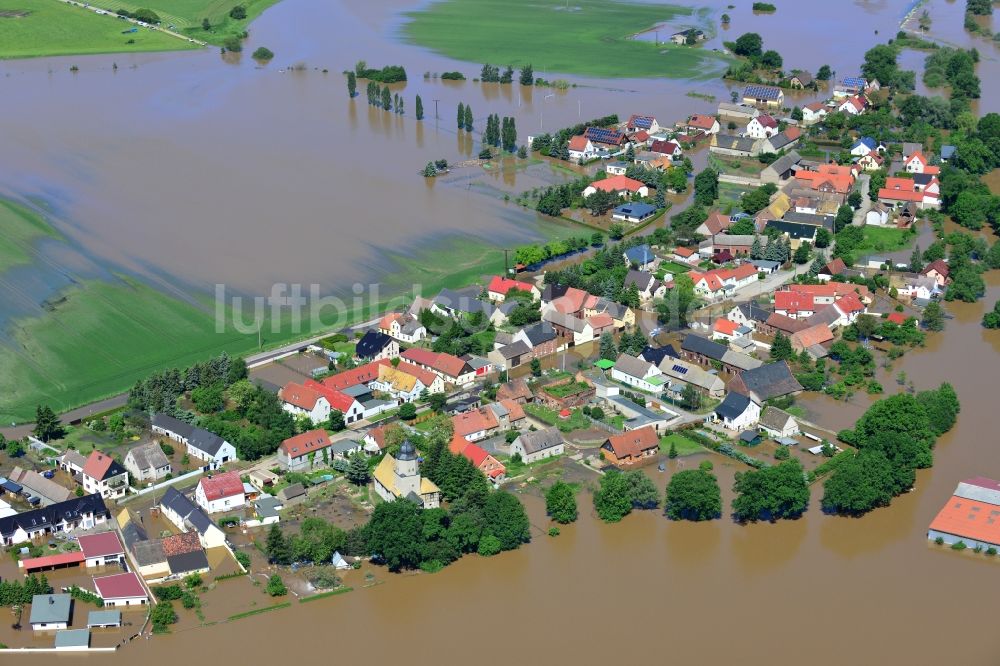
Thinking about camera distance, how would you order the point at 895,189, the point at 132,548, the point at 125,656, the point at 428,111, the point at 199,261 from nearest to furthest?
the point at 125,656 < the point at 132,548 < the point at 199,261 < the point at 895,189 < the point at 428,111

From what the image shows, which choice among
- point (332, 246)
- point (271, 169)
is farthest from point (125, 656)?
point (271, 169)

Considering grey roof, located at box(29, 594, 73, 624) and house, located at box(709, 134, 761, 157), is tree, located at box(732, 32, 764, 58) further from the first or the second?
grey roof, located at box(29, 594, 73, 624)

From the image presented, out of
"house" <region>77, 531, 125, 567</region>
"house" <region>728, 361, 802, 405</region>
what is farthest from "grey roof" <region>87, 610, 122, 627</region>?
"house" <region>728, 361, 802, 405</region>

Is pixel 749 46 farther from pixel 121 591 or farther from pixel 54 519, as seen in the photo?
pixel 121 591

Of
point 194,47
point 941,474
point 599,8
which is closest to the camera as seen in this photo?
point 941,474

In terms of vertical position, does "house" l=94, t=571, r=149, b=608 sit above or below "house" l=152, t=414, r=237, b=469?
below

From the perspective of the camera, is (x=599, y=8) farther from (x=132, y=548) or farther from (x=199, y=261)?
(x=132, y=548)

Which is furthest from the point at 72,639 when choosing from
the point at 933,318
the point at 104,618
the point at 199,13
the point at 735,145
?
the point at 199,13

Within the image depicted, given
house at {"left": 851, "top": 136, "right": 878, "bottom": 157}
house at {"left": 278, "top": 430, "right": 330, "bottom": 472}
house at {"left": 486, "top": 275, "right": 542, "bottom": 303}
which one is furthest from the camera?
house at {"left": 851, "top": 136, "right": 878, "bottom": 157}
